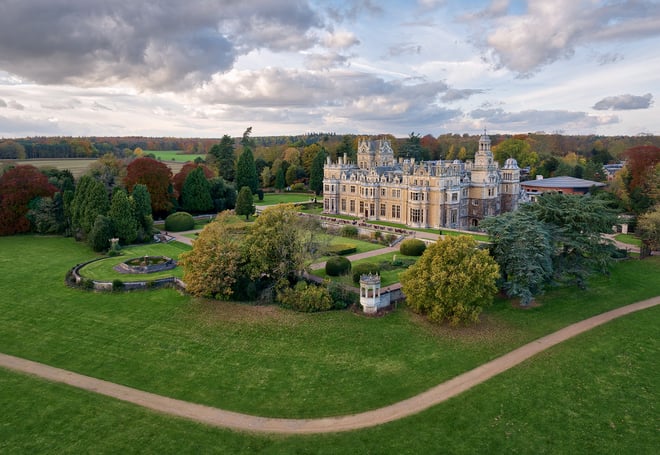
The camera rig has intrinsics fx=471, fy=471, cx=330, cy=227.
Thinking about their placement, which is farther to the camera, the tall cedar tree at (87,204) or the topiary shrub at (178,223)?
the topiary shrub at (178,223)

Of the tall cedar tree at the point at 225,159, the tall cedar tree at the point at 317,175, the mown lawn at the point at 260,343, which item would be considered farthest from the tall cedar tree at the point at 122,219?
the tall cedar tree at the point at 225,159

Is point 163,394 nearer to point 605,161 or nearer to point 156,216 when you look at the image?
point 156,216

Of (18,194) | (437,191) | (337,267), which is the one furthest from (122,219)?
(437,191)

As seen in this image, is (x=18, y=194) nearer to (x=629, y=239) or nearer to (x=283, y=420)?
(x=283, y=420)

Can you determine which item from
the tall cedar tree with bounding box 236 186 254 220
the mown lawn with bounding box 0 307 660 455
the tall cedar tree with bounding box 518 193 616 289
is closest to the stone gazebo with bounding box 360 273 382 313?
the mown lawn with bounding box 0 307 660 455

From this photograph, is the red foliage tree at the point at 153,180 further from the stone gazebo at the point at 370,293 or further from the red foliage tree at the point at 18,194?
the stone gazebo at the point at 370,293

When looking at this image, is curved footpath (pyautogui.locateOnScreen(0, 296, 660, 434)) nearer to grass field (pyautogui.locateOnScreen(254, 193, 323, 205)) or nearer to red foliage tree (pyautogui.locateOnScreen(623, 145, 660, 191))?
red foliage tree (pyautogui.locateOnScreen(623, 145, 660, 191))
